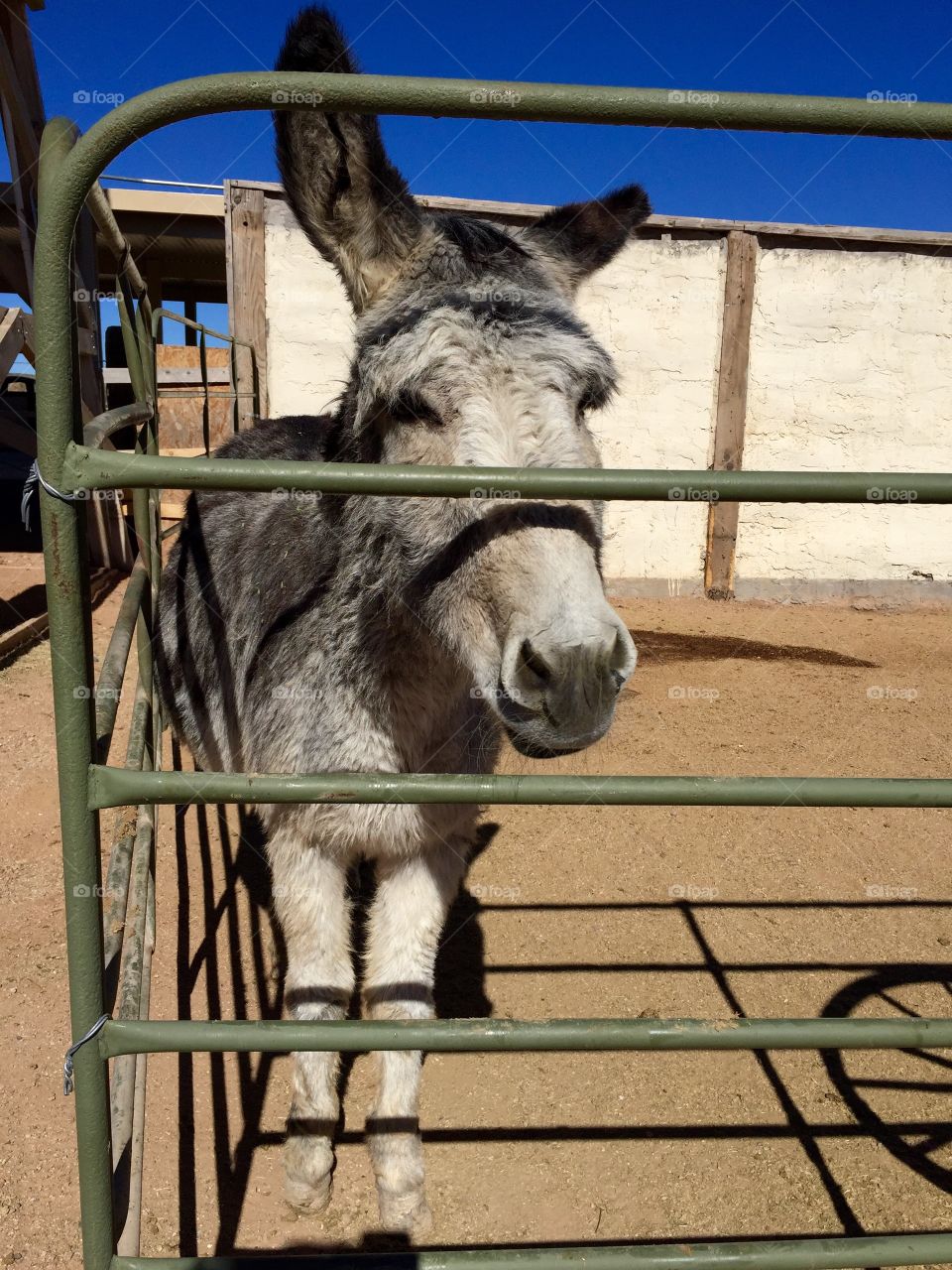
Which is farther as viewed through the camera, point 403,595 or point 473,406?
point 403,595

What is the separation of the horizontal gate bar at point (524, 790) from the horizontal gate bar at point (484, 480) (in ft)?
1.42

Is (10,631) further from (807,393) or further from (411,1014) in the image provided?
(807,393)

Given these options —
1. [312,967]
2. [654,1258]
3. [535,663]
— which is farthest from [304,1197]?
[535,663]

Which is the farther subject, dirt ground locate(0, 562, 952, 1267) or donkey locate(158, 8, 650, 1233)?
dirt ground locate(0, 562, 952, 1267)

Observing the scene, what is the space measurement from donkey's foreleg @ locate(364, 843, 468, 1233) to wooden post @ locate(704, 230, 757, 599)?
24.4 ft

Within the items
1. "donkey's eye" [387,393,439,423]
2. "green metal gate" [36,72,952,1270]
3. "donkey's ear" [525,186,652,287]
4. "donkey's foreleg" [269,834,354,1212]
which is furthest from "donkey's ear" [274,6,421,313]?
"donkey's foreleg" [269,834,354,1212]

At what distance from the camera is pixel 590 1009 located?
332 cm

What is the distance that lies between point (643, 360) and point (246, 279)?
421 centimetres

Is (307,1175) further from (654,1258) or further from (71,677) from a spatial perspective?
(71,677)

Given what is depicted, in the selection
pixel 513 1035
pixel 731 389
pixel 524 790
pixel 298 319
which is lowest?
pixel 513 1035

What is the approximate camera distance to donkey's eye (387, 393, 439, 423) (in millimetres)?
1871

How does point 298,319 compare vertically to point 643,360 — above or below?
above

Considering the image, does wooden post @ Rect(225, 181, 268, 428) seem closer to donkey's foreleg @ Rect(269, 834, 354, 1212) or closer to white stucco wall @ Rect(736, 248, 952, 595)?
white stucco wall @ Rect(736, 248, 952, 595)

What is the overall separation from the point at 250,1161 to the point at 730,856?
2765 millimetres
